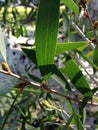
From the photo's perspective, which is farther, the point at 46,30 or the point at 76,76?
→ the point at 76,76

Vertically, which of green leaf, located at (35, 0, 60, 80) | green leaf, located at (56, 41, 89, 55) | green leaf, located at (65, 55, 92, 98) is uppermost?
green leaf, located at (35, 0, 60, 80)

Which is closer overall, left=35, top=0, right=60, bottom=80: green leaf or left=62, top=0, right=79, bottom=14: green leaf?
left=35, top=0, right=60, bottom=80: green leaf

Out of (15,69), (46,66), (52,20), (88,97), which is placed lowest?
(15,69)

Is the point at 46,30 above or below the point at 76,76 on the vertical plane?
above

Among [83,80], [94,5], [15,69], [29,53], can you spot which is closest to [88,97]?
[83,80]

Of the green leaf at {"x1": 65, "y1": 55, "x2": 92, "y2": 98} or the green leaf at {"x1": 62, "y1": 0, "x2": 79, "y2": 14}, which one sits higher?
the green leaf at {"x1": 62, "y1": 0, "x2": 79, "y2": 14}

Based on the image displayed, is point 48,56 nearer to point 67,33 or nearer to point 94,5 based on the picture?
point 67,33

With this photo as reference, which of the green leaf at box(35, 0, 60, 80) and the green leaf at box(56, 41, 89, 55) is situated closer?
the green leaf at box(35, 0, 60, 80)
